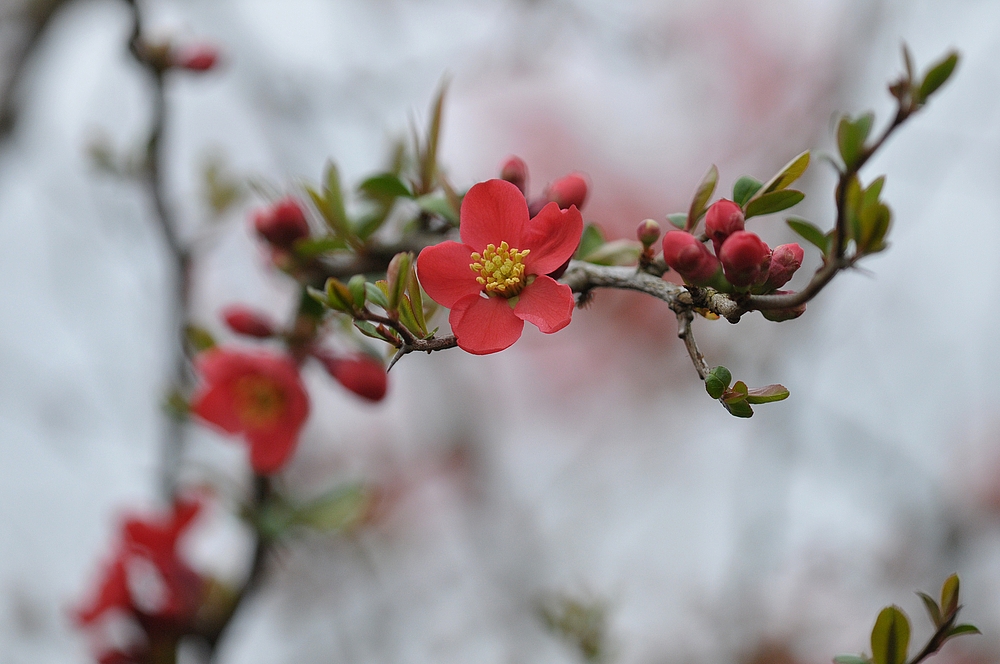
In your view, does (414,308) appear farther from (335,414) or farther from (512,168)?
(335,414)

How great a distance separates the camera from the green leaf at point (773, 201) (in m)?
0.53

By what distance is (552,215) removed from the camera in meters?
0.55

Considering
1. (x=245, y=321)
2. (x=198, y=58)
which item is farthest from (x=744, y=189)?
(x=198, y=58)

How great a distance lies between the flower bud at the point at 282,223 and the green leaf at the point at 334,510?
1.48 ft

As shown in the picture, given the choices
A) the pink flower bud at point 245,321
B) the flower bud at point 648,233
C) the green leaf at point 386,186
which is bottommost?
the pink flower bud at point 245,321

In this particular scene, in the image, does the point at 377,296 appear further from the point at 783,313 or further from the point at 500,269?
the point at 783,313

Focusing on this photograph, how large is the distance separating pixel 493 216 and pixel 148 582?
928mm

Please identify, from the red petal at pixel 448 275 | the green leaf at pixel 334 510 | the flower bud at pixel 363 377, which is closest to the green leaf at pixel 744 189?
the red petal at pixel 448 275

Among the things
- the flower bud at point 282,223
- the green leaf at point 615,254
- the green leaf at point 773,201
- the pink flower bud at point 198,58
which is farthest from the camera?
the pink flower bud at point 198,58

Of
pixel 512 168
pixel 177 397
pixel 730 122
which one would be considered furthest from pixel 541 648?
pixel 730 122

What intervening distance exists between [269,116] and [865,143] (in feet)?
6.86

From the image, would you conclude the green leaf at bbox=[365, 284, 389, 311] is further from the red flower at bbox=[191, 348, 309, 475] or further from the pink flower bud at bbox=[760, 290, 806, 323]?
the red flower at bbox=[191, 348, 309, 475]

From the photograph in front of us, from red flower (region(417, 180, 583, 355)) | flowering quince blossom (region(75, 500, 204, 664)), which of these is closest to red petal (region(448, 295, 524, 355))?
red flower (region(417, 180, 583, 355))

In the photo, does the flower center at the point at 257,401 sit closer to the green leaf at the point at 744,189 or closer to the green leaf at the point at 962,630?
the green leaf at the point at 744,189
